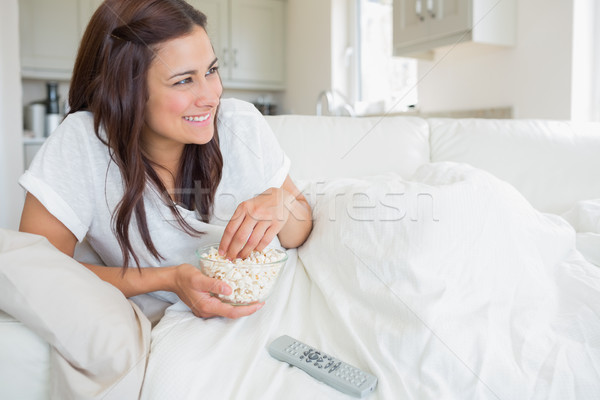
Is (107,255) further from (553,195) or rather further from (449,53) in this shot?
(449,53)

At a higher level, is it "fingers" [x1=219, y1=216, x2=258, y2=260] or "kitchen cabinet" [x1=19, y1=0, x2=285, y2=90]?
"kitchen cabinet" [x1=19, y1=0, x2=285, y2=90]

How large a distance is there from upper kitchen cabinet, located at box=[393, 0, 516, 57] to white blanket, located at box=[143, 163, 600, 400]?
147 cm

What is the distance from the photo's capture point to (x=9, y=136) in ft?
8.97

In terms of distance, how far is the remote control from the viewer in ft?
2.30

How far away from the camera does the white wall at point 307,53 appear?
3773mm

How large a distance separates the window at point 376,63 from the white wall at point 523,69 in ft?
2.20

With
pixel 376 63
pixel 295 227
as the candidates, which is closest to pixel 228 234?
pixel 295 227

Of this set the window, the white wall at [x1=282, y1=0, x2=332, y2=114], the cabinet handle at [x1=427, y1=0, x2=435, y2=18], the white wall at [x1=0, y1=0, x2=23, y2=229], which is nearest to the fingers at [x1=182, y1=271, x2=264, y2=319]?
the cabinet handle at [x1=427, y1=0, x2=435, y2=18]

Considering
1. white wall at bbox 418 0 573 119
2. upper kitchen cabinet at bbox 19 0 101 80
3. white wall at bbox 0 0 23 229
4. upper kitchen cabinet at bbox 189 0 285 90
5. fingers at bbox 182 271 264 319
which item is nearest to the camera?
fingers at bbox 182 271 264 319

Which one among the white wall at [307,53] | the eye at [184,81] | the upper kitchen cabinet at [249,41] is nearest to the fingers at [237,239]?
the eye at [184,81]

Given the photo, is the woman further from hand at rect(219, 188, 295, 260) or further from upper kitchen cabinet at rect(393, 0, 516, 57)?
upper kitchen cabinet at rect(393, 0, 516, 57)

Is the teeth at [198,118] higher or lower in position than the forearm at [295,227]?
higher

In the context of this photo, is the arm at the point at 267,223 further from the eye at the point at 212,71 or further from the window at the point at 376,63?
the window at the point at 376,63

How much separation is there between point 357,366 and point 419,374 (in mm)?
105
